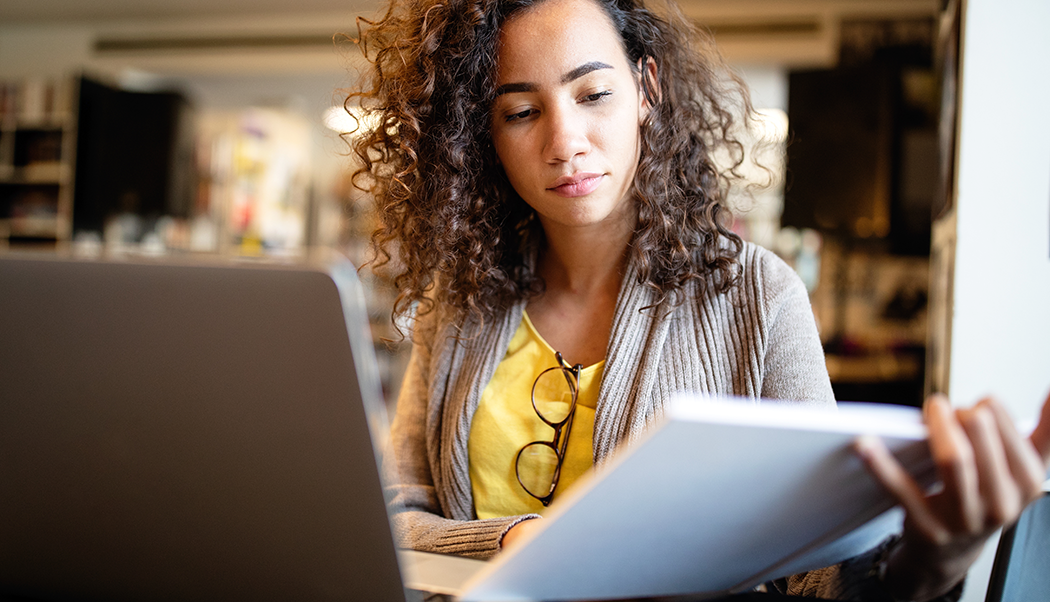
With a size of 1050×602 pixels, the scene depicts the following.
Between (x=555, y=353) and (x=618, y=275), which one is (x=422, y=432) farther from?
(x=618, y=275)

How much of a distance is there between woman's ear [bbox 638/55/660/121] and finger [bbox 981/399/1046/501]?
76 cm

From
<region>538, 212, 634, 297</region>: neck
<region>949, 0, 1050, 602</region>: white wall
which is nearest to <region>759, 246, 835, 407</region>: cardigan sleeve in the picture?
<region>538, 212, 634, 297</region>: neck

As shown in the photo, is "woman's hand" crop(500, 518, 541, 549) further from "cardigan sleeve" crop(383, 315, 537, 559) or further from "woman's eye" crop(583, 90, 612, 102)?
"woman's eye" crop(583, 90, 612, 102)

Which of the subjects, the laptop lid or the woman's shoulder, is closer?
the laptop lid

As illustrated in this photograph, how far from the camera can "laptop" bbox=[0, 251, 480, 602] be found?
0.47m

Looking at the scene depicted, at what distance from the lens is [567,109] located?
99 centimetres

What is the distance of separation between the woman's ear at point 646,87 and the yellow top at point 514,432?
1.35 feet

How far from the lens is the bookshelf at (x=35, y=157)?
5.80 m

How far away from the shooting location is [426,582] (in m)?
0.64

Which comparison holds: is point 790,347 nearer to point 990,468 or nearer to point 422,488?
point 990,468

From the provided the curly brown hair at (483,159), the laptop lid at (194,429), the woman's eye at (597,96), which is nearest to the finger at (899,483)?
the laptop lid at (194,429)

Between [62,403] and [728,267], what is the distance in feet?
2.73

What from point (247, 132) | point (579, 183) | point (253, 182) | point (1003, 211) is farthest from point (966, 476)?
point (253, 182)

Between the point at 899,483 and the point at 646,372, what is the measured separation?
1.75 feet
